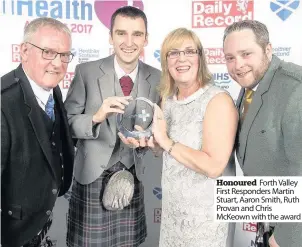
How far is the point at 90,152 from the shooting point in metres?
1.02

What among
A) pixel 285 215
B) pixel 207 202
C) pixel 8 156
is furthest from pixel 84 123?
pixel 285 215

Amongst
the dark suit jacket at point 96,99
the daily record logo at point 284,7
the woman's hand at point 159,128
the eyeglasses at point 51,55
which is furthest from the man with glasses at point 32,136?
the daily record logo at point 284,7

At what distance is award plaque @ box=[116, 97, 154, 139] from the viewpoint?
0.92m

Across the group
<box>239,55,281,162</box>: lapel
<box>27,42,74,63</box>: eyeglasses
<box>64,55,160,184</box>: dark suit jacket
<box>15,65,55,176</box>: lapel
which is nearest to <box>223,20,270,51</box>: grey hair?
<box>239,55,281,162</box>: lapel

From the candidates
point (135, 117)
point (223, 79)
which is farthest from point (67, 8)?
point (223, 79)

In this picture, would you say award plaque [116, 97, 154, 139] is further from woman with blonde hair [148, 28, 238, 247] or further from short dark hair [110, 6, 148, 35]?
short dark hair [110, 6, 148, 35]

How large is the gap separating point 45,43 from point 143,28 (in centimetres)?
29

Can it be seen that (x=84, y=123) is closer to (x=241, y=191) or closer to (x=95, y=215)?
(x=95, y=215)

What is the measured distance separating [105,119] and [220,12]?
0.46m

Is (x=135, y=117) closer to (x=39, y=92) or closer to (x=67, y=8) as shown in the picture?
(x=39, y=92)

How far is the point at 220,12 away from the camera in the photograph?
3.31 feet

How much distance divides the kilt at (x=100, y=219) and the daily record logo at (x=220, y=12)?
497 millimetres

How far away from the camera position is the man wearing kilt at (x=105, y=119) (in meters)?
0.97

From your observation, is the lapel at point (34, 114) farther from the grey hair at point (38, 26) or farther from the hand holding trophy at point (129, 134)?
the hand holding trophy at point (129, 134)
